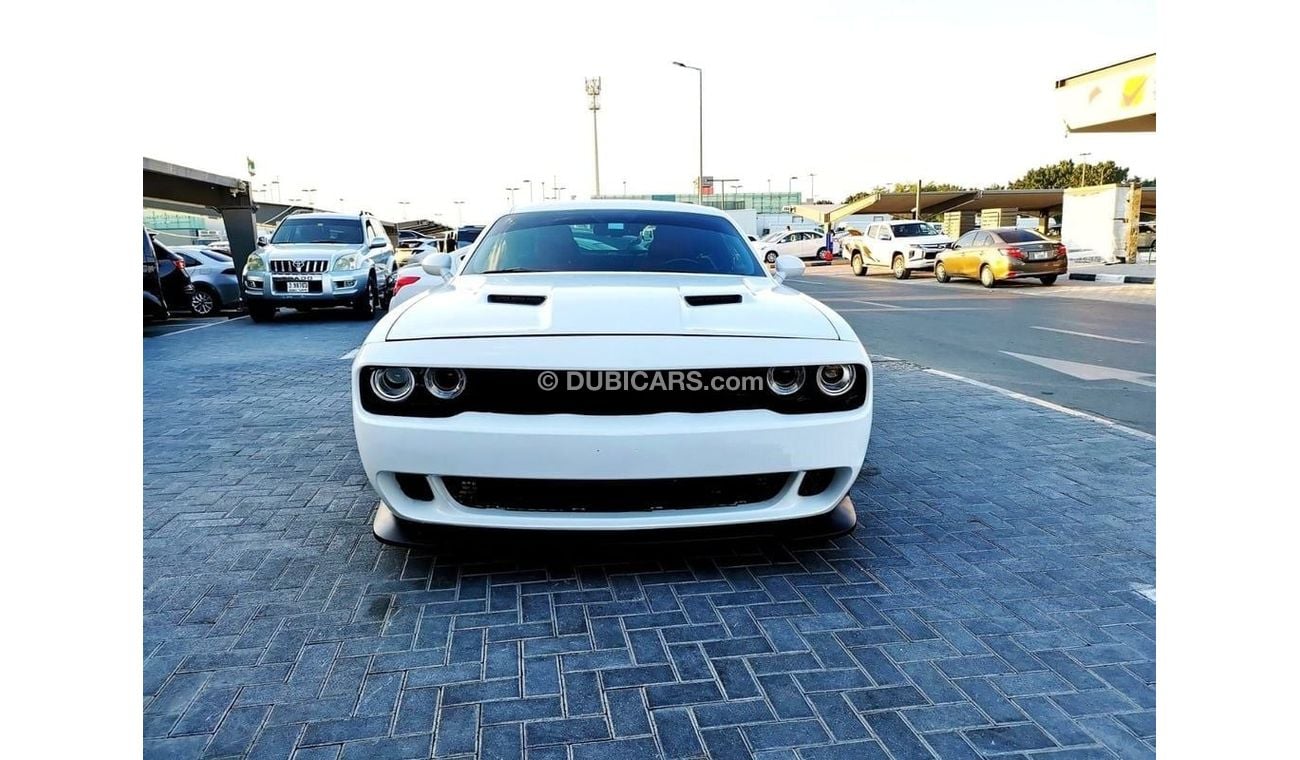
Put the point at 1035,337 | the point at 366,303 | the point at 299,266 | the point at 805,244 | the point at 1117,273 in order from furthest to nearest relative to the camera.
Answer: the point at 805,244 → the point at 1117,273 → the point at 366,303 → the point at 299,266 → the point at 1035,337

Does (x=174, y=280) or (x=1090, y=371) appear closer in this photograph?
(x=1090, y=371)

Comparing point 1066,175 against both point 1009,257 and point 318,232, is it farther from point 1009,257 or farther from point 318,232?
point 318,232

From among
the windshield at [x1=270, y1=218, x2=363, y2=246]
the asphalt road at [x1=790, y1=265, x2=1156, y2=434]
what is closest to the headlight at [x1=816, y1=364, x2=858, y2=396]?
the asphalt road at [x1=790, y1=265, x2=1156, y2=434]

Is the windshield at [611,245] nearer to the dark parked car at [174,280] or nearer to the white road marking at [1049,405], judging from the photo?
the white road marking at [1049,405]

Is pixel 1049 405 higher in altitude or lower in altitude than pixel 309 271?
lower

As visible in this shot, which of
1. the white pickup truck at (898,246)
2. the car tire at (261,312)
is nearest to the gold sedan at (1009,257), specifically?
the white pickup truck at (898,246)

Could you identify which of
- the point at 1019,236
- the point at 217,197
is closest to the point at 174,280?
the point at 217,197

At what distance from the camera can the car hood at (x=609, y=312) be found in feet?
9.38

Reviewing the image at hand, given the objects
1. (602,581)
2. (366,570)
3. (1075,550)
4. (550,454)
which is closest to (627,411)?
(550,454)

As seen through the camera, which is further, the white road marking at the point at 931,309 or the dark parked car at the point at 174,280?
the white road marking at the point at 931,309

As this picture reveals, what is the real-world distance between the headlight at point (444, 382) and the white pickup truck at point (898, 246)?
22.5 meters

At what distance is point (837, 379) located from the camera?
9.66 ft

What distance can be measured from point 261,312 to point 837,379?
39.5 ft

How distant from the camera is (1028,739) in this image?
2061 mm
